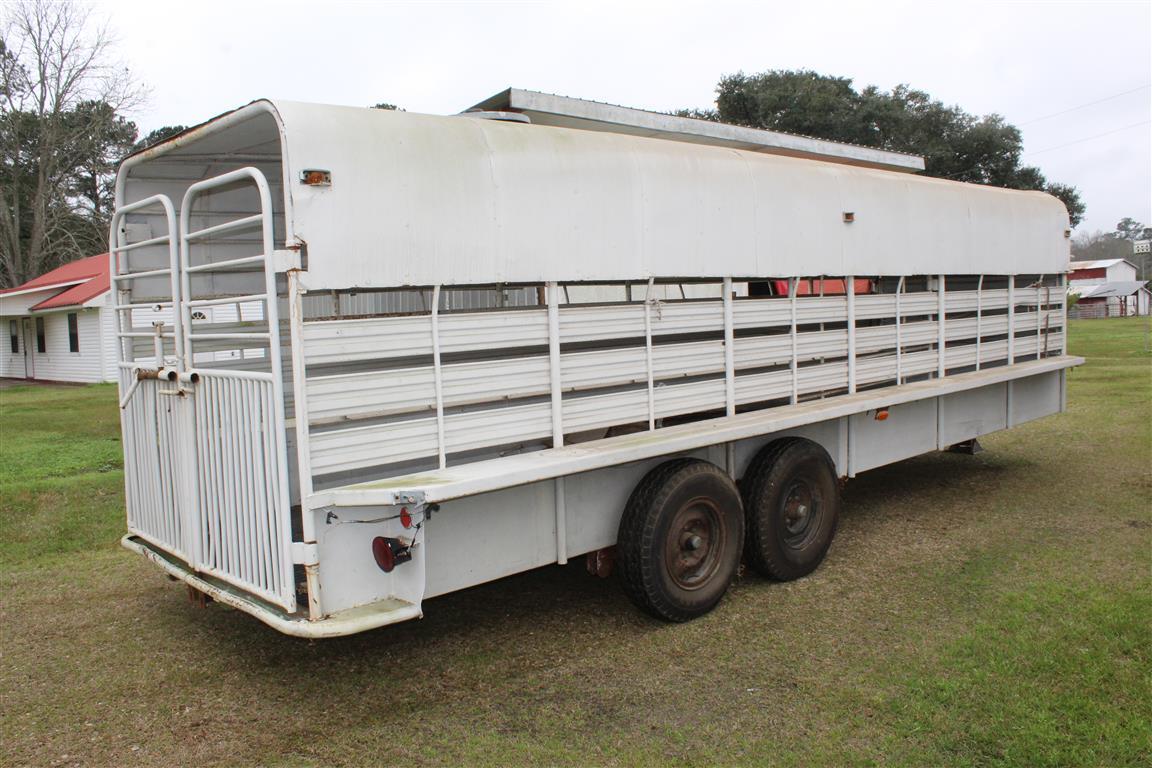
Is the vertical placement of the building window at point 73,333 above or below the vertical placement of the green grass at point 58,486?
above

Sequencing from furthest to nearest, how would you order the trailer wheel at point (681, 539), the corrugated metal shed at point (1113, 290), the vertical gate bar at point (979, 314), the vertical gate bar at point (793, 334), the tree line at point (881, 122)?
the corrugated metal shed at point (1113, 290), the tree line at point (881, 122), the vertical gate bar at point (979, 314), the vertical gate bar at point (793, 334), the trailer wheel at point (681, 539)

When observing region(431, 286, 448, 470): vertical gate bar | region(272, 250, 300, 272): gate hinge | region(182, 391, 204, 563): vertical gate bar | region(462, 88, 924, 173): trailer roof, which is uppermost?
region(462, 88, 924, 173): trailer roof

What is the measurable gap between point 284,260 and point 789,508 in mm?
3620

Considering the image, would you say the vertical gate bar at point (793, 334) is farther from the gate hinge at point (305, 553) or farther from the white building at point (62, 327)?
the white building at point (62, 327)

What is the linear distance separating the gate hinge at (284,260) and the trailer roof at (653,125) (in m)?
2.20

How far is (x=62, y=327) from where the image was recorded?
27359 millimetres

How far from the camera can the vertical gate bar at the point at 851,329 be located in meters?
6.12

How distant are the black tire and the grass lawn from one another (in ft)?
0.62

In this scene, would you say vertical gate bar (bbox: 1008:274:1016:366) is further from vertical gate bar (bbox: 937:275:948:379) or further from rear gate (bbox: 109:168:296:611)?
rear gate (bbox: 109:168:296:611)

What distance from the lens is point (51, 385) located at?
26.7 m

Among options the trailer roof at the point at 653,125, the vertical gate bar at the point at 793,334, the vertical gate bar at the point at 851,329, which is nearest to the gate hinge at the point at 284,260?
the trailer roof at the point at 653,125

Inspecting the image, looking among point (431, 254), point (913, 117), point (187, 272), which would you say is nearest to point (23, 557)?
point (187, 272)

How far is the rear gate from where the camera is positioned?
12.4ft

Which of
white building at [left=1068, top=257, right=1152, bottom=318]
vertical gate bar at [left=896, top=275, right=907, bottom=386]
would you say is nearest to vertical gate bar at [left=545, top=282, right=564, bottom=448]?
vertical gate bar at [left=896, top=275, right=907, bottom=386]
